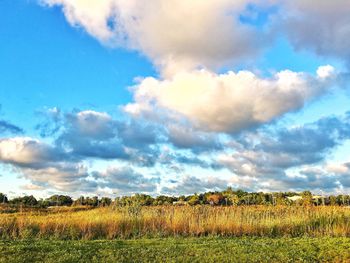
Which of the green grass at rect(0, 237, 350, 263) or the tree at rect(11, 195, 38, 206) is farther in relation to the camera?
the tree at rect(11, 195, 38, 206)

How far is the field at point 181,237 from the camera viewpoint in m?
12.4

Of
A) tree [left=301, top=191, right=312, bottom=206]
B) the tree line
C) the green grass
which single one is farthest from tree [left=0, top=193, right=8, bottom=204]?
the green grass

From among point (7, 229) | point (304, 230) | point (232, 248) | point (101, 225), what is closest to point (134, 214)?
point (101, 225)

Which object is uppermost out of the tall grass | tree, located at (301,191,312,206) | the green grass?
tree, located at (301,191,312,206)

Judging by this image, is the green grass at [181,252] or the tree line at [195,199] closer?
the green grass at [181,252]

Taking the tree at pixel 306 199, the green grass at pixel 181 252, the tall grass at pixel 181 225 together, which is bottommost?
the green grass at pixel 181 252

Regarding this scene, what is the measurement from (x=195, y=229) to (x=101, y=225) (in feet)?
13.9

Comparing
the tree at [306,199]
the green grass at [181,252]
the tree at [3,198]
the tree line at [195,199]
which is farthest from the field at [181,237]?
the tree at [3,198]

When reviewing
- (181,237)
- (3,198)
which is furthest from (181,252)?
(3,198)

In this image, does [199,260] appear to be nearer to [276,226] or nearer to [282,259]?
[282,259]

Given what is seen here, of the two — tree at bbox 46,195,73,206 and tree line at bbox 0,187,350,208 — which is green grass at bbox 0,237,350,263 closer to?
tree line at bbox 0,187,350,208

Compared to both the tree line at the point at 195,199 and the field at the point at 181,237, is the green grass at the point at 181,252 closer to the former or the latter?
the field at the point at 181,237

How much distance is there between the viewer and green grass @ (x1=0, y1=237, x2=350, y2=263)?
12016mm

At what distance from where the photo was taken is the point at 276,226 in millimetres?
20672
